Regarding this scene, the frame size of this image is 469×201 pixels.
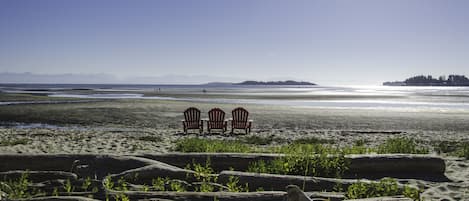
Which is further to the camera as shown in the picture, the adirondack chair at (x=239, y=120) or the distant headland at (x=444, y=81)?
the distant headland at (x=444, y=81)

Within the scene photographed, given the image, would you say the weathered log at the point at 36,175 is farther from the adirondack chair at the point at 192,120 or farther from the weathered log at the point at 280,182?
the adirondack chair at the point at 192,120

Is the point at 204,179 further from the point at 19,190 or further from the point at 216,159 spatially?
the point at 19,190

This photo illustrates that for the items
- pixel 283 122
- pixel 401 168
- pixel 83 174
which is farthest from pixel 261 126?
pixel 83 174

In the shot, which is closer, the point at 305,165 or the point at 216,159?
the point at 305,165

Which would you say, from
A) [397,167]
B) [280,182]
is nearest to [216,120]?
[397,167]

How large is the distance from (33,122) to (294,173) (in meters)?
16.5

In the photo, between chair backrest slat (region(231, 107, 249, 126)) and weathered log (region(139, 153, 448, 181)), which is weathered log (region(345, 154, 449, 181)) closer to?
weathered log (region(139, 153, 448, 181))

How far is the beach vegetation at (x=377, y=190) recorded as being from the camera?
4115mm

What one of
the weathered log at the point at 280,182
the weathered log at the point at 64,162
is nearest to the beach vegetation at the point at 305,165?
the weathered log at the point at 280,182

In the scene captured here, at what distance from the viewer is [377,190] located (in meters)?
4.16

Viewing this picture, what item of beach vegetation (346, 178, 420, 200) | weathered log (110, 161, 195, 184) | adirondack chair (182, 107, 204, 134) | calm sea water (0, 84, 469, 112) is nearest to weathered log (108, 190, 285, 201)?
weathered log (110, 161, 195, 184)

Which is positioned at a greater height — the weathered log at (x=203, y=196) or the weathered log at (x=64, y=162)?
the weathered log at (x=64, y=162)

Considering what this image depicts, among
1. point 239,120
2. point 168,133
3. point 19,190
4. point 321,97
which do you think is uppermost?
Answer: point 19,190

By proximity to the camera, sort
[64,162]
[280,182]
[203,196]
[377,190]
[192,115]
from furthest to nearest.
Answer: [192,115] < [64,162] < [280,182] < [377,190] < [203,196]
